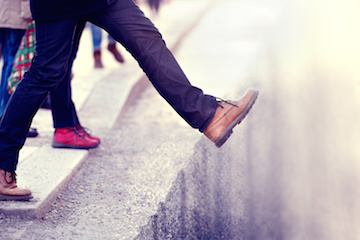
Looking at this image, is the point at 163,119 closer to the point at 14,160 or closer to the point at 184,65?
the point at 14,160

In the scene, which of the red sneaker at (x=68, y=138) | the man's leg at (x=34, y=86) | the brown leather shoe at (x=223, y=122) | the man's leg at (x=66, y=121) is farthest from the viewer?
the red sneaker at (x=68, y=138)

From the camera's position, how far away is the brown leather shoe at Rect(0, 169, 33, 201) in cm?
271

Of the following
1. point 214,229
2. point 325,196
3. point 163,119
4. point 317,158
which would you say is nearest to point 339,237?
point 325,196

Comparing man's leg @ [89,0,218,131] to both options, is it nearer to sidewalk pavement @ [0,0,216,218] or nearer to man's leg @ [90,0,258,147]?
man's leg @ [90,0,258,147]

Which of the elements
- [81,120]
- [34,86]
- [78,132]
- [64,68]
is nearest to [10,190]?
[34,86]

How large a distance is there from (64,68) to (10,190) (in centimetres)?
62

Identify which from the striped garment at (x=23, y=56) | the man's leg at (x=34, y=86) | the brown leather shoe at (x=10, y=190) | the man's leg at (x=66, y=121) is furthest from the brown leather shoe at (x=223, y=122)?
the striped garment at (x=23, y=56)

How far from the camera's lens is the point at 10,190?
8.97 feet

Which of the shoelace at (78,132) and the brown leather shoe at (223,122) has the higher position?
the brown leather shoe at (223,122)

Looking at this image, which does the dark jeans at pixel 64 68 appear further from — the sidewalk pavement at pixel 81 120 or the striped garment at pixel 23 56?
the striped garment at pixel 23 56

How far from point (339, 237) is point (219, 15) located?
8.27 meters

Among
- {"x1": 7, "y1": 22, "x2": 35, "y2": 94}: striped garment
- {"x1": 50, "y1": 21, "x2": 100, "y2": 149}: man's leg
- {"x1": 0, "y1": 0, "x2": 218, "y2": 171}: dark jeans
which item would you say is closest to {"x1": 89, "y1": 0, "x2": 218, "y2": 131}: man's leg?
{"x1": 0, "y1": 0, "x2": 218, "y2": 171}: dark jeans

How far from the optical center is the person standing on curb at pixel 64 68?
267cm

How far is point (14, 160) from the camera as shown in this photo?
8.83 ft
